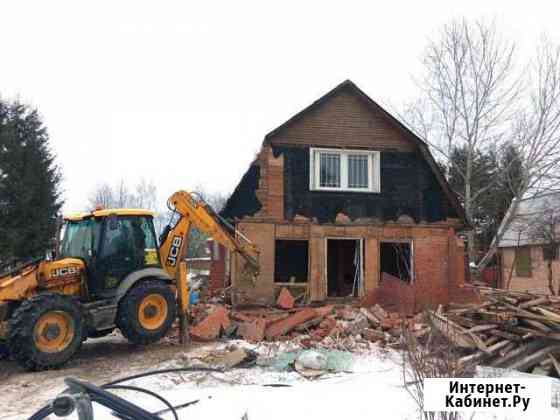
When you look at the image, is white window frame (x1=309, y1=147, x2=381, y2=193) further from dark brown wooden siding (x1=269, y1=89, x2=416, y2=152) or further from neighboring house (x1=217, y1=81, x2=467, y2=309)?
dark brown wooden siding (x1=269, y1=89, x2=416, y2=152)

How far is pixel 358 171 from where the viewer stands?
56.0 feet

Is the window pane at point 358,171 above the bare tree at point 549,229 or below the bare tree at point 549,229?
above

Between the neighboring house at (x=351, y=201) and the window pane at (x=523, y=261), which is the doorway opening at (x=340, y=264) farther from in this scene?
the window pane at (x=523, y=261)

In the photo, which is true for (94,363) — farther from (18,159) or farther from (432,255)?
(18,159)

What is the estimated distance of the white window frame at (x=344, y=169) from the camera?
649 inches

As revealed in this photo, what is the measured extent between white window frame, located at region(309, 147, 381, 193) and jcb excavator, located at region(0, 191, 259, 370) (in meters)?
5.20

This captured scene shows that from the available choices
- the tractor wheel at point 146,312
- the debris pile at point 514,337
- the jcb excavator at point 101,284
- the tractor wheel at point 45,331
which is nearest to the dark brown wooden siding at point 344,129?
the jcb excavator at point 101,284

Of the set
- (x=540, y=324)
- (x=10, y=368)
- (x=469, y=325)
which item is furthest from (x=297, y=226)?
(x=10, y=368)

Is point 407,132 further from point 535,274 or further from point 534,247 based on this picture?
point 535,274

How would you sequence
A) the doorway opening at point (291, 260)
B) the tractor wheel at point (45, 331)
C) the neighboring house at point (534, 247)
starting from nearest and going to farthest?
the tractor wheel at point (45, 331) → the doorway opening at point (291, 260) → the neighboring house at point (534, 247)

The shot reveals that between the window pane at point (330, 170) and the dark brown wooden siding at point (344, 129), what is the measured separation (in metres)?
0.39

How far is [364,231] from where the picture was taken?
1619 centimetres

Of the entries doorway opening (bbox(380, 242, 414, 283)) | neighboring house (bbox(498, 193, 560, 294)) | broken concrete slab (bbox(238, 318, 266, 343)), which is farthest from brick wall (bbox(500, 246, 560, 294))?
broken concrete slab (bbox(238, 318, 266, 343))

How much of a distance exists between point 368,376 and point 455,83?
17.9 metres
